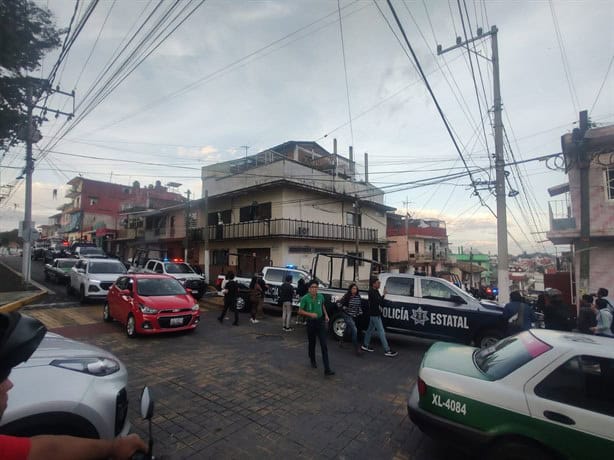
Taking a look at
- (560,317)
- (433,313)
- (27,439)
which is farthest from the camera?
(433,313)

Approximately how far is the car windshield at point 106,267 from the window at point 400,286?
36.9 ft

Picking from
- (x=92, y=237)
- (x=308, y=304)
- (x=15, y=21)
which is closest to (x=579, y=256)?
(x=308, y=304)

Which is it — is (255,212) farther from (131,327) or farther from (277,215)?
(131,327)

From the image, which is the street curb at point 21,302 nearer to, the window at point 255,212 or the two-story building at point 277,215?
the two-story building at point 277,215

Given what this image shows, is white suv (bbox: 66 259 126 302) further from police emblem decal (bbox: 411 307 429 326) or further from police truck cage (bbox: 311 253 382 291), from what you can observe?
police emblem decal (bbox: 411 307 429 326)

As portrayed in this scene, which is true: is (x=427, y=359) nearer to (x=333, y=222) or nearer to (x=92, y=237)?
(x=333, y=222)

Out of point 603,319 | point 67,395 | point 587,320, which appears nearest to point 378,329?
point 587,320

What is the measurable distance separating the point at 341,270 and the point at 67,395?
26.9 feet

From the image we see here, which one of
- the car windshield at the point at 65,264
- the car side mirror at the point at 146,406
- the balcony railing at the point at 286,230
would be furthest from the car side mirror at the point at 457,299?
the car windshield at the point at 65,264

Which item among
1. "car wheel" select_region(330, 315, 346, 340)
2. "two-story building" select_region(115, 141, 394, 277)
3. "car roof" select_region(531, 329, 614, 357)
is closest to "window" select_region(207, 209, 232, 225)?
"two-story building" select_region(115, 141, 394, 277)

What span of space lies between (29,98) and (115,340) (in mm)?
13198

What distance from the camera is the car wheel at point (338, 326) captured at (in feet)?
29.0

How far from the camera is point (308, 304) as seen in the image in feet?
21.1

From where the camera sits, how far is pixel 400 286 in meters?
8.48
